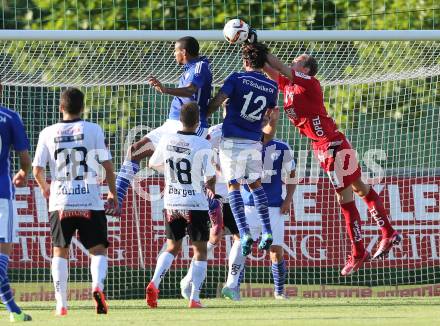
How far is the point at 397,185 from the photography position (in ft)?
52.1

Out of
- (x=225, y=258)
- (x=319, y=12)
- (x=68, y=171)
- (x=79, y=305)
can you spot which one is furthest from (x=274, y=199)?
(x=319, y=12)

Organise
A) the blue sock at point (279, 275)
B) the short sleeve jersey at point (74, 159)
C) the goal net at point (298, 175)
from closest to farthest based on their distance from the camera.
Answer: the short sleeve jersey at point (74, 159) → the blue sock at point (279, 275) → the goal net at point (298, 175)

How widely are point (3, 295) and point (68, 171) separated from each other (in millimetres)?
1231

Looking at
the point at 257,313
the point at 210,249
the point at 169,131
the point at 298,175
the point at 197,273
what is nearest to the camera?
the point at 257,313

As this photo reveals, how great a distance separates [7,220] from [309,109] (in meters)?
3.92

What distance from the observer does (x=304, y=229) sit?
1576 cm

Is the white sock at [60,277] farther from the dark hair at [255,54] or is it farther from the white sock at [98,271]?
the dark hair at [255,54]

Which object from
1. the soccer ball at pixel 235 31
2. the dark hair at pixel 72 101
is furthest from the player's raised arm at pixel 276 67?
the dark hair at pixel 72 101

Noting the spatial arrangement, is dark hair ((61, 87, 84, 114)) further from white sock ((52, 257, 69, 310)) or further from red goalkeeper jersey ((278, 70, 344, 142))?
red goalkeeper jersey ((278, 70, 344, 142))

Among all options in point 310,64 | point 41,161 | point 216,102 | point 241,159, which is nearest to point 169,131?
point 216,102

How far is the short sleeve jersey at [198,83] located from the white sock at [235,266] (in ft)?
5.87

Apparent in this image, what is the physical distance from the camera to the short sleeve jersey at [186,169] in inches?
466

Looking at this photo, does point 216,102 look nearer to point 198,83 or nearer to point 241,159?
point 198,83

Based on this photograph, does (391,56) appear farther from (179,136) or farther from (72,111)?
(72,111)
